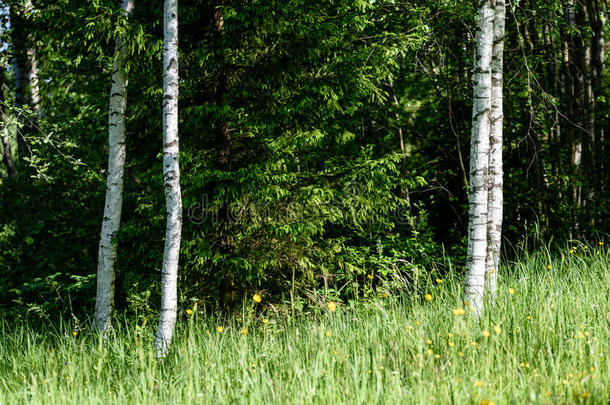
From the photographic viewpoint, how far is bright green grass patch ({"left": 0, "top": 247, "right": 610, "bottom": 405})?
9.30 feet

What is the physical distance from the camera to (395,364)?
3.18 meters

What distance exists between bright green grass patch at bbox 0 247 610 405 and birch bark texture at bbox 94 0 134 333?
164 centimetres

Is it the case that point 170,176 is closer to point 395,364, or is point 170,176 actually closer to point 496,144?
point 395,364

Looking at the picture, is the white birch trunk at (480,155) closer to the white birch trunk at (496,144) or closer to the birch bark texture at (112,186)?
the white birch trunk at (496,144)

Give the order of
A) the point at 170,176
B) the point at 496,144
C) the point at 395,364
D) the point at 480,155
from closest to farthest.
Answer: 1. the point at 395,364
2. the point at 480,155
3. the point at 170,176
4. the point at 496,144

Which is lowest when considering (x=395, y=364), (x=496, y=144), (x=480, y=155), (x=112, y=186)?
(x=395, y=364)

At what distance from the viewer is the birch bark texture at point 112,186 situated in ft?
19.9

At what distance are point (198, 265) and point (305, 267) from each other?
1.43 meters

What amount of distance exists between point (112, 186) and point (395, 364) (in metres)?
4.53

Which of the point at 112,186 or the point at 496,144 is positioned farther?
the point at 112,186

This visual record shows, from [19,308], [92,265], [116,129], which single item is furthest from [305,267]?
[19,308]

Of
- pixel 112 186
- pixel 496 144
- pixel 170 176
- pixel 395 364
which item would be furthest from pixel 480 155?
pixel 112 186

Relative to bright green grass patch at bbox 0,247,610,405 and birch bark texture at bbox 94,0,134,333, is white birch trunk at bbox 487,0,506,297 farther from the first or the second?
birch bark texture at bbox 94,0,134,333

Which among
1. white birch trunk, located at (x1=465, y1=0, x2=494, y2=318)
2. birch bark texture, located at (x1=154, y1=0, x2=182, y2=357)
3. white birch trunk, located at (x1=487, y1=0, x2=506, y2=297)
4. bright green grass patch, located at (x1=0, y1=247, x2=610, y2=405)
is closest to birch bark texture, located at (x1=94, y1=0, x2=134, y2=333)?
birch bark texture, located at (x1=154, y1=0, x2=182, y2=357)
